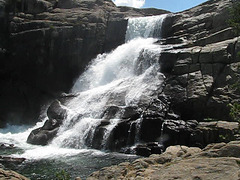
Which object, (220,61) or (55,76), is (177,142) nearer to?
(220,61)

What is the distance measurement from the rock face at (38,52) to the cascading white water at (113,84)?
8.57 ft

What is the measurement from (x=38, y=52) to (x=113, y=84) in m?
14.0

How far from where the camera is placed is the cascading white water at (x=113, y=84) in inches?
995

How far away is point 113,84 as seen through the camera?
33156mm

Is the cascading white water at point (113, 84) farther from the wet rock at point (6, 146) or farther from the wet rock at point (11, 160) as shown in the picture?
the wet rock at point (6, 146)

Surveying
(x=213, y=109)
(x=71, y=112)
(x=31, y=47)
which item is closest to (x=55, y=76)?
(x=31, y=47)

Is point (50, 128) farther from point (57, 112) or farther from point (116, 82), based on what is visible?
point (116, 82)

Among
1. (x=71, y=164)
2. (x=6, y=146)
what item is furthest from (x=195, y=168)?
(x=6, y=146)

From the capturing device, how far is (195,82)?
2594 centimetres

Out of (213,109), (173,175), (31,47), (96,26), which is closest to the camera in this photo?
(173,175)

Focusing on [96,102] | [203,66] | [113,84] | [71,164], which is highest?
[203,66]

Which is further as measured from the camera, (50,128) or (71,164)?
(50,128)

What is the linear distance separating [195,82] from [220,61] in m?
3.34

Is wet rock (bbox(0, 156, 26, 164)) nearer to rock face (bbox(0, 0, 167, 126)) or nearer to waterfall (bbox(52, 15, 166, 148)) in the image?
waterfall (bbox(52, 15, 166, 148))
